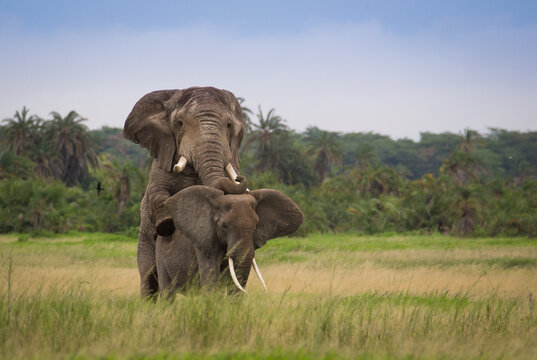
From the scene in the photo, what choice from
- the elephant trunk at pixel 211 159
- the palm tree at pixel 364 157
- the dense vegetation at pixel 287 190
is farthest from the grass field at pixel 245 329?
the palm tree at pixel 364 157

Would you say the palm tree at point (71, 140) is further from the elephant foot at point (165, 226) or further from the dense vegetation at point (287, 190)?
the elephant foot at point (165, 226)

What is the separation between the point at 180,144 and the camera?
23.4 ft

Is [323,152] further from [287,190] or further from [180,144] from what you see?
[180,144]

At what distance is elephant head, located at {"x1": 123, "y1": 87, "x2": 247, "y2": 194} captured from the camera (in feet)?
22.1

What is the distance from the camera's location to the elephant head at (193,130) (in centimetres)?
674

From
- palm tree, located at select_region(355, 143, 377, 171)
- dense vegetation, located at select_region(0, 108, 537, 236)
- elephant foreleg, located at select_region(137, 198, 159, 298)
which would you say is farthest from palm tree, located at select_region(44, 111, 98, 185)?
elephant foreleg, located at select_region(137, 198, 159, 298)

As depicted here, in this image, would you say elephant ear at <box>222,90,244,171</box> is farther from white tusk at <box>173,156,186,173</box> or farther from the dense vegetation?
the dense vegetation

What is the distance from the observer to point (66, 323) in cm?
520

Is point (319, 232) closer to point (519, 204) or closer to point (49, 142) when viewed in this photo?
point (519, 204)

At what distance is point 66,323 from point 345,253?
49.3ft

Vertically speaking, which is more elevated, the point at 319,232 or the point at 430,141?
the point at 430,141

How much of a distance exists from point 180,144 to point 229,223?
1.36m

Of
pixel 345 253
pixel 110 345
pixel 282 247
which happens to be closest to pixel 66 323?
pixel 110 345

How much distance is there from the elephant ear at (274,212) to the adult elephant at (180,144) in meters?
0.30
